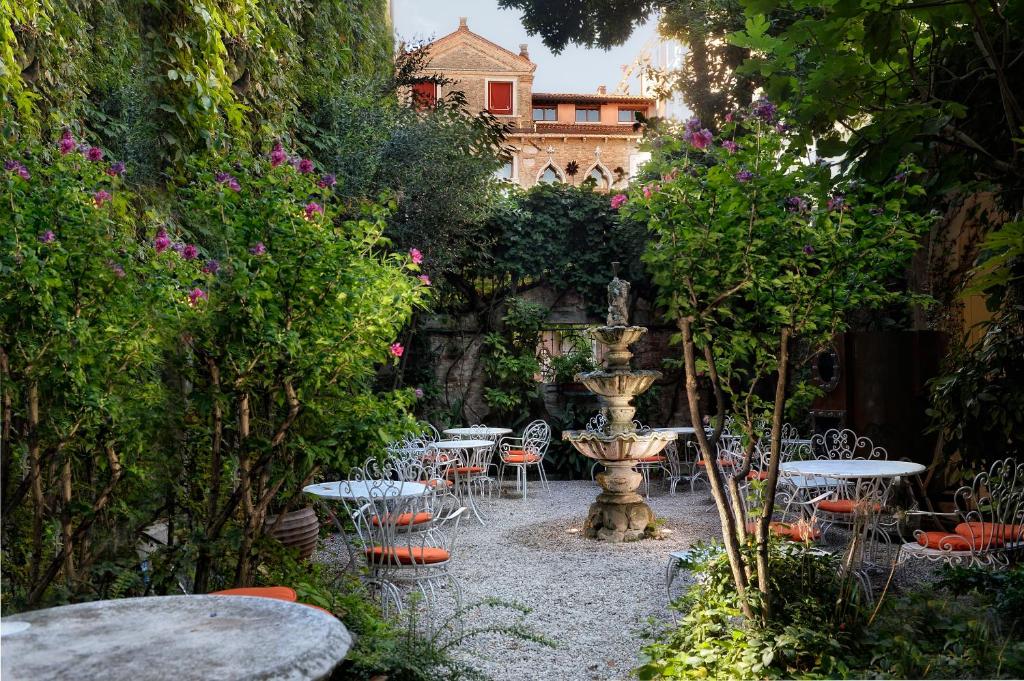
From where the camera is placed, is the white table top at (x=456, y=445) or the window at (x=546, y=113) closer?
the white table top at (x=456, y=445)

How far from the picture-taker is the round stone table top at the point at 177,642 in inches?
69.4

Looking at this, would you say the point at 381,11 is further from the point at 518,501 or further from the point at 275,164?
the point at 275,164

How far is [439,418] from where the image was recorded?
1069cm

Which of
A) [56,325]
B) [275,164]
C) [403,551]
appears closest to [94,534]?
[56,325]

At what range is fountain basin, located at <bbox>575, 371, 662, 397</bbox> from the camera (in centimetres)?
725

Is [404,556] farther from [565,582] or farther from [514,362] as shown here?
[514,362]

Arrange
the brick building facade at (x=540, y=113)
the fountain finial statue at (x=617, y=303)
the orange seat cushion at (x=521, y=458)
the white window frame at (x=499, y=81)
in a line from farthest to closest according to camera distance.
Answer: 1. the white window frame at (x=499, y=81)
2. the brick building facade at (x=540, y=113)
3. the orange seat cushion at (x=521, y=458)
4. the fountain finial statue at (x=617, y=303)

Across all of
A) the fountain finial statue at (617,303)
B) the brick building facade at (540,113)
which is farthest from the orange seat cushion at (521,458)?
the brick building facade at (540,113)

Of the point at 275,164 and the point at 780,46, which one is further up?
the point at 275,164

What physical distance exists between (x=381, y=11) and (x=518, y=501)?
19.9 ft

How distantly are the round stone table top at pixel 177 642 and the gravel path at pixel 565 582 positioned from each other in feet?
6.72

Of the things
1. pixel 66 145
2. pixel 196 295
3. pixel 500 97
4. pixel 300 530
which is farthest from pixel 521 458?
pixel 500 97

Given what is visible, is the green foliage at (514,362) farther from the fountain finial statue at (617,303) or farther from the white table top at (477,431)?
the fountain finial statue at (617,303)

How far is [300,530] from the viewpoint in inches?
225
